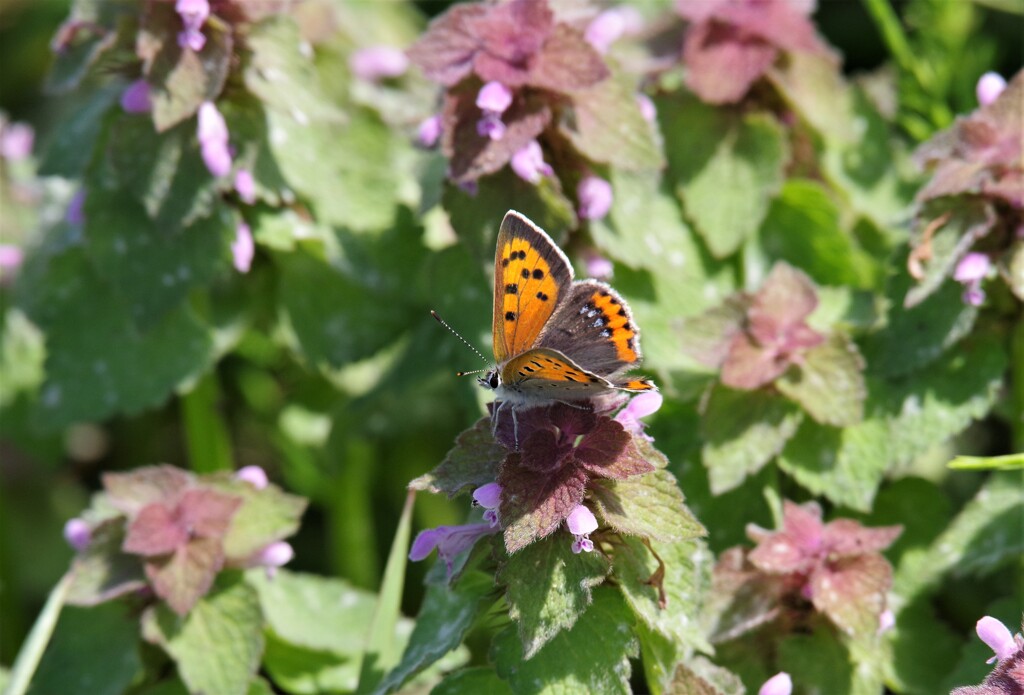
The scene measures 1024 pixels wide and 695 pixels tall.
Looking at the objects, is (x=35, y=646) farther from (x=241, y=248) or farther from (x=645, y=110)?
(x=645, y=110)

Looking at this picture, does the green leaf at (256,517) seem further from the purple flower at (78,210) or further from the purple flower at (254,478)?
the purple flower at (78,210)

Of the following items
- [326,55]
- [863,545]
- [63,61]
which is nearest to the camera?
[863,545]

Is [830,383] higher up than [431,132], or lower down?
lower down

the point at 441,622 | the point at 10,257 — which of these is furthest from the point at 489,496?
the point at 10,257

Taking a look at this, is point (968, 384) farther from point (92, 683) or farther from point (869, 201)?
point (92, 683)

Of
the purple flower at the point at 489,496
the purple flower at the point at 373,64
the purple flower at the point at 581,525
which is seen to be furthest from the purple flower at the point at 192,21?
the purple flower at the point at 581,525

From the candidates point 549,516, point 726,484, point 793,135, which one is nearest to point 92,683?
point 549,516
